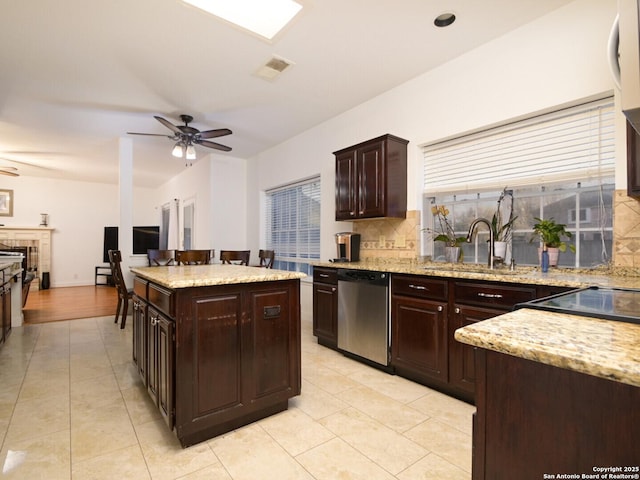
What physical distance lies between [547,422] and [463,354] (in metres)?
1.75

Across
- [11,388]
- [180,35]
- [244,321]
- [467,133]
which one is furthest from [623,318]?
[11,388]

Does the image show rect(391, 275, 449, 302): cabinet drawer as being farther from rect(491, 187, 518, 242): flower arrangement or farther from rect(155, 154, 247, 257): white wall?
rect(155, 154, 247, 257): white wall

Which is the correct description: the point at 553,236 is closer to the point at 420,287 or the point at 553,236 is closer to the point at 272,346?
the point at 420,287

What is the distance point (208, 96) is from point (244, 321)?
9.25ft

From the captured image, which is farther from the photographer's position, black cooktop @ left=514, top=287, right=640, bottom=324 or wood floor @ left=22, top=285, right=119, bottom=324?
wood floor @ left=22, top=285, right=119, bottom=324

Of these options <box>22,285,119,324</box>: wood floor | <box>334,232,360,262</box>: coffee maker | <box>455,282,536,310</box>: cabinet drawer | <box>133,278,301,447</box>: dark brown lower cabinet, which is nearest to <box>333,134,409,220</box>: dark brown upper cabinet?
<box>334,232,360,262</box>: coffee maker

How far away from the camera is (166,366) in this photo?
5.99 ft

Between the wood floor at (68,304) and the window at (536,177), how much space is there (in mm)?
5267

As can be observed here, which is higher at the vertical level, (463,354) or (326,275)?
(326,275)

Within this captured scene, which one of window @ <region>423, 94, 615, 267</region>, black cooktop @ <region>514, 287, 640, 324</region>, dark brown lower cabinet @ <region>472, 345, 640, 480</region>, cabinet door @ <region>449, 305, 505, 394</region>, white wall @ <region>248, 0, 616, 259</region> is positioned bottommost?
cabinet door @ <region>449, 305, 505, 394</region>

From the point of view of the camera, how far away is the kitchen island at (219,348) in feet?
5.78

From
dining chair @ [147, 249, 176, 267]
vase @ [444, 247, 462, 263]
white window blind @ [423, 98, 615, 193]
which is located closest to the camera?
white window blind @ [423, 98, 615, 193]

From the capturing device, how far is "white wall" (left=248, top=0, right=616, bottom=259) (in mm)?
2215

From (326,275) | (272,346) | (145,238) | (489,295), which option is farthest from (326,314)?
(145,238)
